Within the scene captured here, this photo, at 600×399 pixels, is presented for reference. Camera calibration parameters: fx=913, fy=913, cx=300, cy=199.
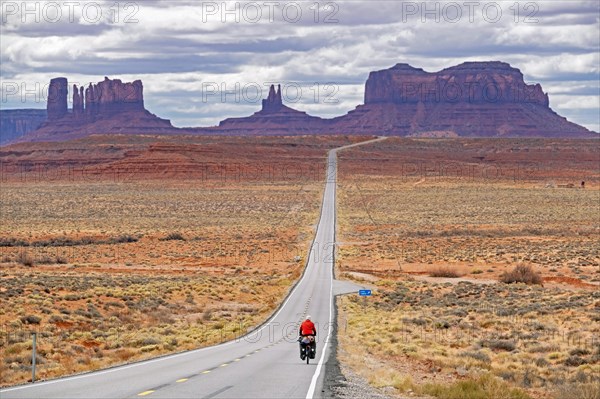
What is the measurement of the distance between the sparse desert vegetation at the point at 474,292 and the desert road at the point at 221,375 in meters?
1.64

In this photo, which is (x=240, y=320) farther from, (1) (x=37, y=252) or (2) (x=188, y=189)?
(2) (x=188, y=189)

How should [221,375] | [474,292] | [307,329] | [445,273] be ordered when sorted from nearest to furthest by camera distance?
[221,375] < [307,329] < [474,292] < [445,273]

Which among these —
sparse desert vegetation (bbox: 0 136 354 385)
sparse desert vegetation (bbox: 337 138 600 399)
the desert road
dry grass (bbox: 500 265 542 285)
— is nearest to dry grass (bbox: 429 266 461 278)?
sparse desert vegetation (bbox: 337 138 600 399)

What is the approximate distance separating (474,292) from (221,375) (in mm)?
24610

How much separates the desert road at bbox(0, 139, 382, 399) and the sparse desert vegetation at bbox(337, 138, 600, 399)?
164 centimetres

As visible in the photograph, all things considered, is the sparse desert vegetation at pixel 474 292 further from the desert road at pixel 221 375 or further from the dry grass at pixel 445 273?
the desert road at pixel 221 375

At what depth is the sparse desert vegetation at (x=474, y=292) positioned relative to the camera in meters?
21.1

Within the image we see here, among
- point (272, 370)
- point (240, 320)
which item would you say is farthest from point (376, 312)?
point (272, 370)

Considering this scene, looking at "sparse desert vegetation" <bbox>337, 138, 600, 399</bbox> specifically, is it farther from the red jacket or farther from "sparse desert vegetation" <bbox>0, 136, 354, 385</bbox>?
"sparse desert vegetation" <bbox>0, 136, 354, 385</bbox>

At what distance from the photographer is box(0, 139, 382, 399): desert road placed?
15.3 metres

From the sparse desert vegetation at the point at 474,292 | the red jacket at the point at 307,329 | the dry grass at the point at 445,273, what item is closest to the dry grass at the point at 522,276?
the sparse desert vegetation at the point at 474,292

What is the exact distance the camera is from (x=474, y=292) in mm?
40844

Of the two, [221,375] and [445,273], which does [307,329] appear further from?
[445,273]

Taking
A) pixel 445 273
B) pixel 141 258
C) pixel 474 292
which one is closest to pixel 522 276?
pixel 474 292
